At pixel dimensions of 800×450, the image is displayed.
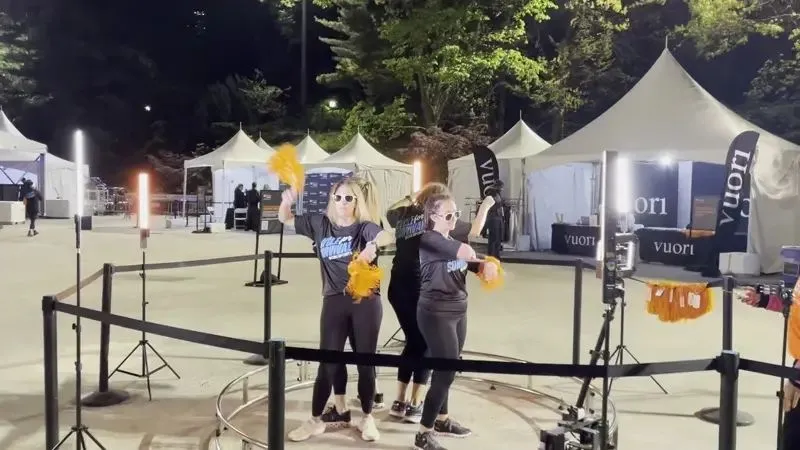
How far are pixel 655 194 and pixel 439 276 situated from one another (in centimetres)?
1786

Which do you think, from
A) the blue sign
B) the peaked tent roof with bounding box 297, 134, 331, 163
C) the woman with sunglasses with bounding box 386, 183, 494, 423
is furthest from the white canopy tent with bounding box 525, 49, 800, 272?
the peaked tent roof with bounding box 297, 134, 331, 163

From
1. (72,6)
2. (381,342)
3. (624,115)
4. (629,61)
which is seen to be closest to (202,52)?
(72,6)

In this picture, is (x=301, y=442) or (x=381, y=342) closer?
(x=301, y=442)

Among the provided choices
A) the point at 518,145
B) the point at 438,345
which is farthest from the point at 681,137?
the point at 438,345

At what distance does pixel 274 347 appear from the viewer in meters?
3.17

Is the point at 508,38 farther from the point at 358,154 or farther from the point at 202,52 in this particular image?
the point at 202,52

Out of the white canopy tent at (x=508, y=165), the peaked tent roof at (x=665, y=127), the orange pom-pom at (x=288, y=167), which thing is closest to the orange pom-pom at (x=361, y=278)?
the orange pom-pom at (x=288, y=167)

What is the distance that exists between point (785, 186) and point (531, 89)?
21.5m

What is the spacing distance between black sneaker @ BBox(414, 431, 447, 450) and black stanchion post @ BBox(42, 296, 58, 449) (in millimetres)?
2214

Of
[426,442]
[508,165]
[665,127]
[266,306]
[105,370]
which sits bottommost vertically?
[426,442]

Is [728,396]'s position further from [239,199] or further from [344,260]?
[239,199]

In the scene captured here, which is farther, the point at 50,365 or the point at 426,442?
the point at 426,442

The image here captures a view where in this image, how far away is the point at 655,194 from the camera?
21047 millimetres

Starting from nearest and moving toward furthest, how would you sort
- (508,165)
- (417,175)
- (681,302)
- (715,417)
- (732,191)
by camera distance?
(681,302), (417,175), (715,417), (732,191), (508,165)
